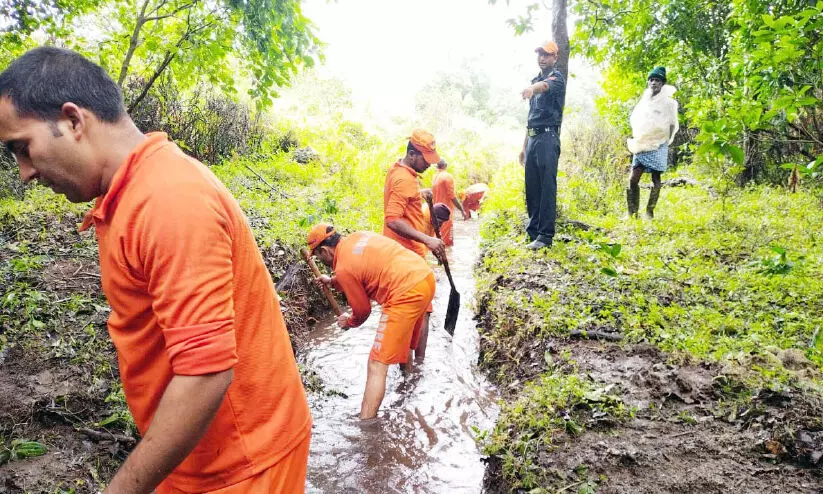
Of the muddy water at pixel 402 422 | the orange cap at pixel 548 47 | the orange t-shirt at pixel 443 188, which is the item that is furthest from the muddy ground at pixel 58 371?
the orange t-shirt at pixel 443 188

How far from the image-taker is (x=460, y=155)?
15.9 meters

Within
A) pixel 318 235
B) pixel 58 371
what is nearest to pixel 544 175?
pixel 318 235

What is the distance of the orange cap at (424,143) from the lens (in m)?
4.36

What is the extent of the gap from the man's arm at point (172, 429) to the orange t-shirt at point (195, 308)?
3 centimetres

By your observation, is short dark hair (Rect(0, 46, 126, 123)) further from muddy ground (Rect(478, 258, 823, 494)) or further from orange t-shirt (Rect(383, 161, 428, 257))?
orange t-shirt (Rect(383, 161, 428, 257))

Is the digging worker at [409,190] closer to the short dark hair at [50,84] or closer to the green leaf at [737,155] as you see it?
the green leaf at [737,155]

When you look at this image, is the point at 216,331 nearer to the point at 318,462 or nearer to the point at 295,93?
the point at 318,462

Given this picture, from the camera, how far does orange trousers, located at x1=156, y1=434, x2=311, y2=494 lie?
1.14m

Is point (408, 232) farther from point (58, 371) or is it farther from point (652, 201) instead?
point (652, 201)

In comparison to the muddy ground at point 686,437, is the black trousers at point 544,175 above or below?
above

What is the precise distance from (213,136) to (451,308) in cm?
637

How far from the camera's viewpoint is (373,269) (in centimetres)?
372

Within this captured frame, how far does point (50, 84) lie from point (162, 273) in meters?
0.43

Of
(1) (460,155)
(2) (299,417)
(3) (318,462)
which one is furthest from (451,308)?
(1) (460,155)
